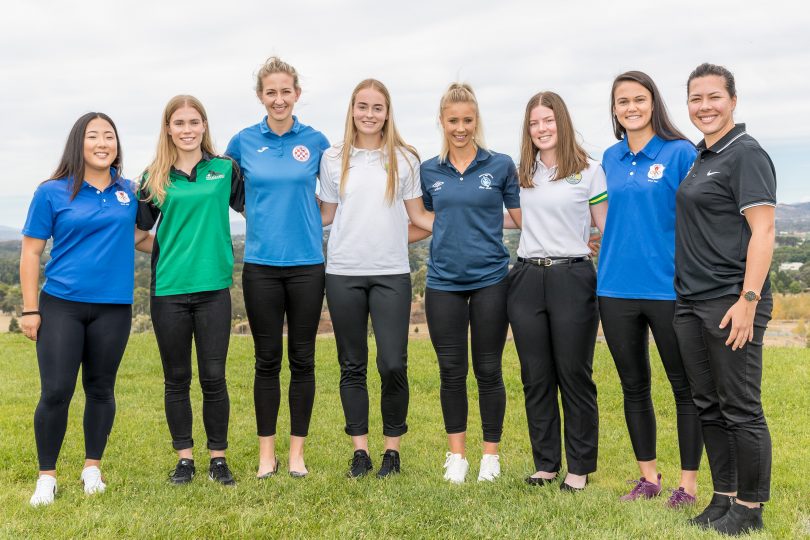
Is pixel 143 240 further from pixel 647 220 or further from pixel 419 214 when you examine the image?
pixel 647 220

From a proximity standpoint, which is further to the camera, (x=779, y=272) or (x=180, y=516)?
(x=779, y=272)

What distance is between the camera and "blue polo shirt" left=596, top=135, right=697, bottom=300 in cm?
403

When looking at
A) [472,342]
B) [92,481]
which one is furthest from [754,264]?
[92,481]

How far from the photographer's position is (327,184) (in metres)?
4.88

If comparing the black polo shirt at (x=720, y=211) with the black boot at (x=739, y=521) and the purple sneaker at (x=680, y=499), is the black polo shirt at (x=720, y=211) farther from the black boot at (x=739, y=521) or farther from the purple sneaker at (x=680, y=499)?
the purple sneaker at (x=680, y=499)

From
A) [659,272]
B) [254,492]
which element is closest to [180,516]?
[254,492]

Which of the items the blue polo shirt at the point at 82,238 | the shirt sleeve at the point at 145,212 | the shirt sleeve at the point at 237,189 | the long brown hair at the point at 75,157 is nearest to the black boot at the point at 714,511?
the shirt sleeve at the point at 237,189

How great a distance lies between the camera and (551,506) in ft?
14.0

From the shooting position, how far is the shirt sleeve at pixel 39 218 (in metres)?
4.37

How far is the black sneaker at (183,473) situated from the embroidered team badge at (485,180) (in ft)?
9.55

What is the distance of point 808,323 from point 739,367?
2581 cm

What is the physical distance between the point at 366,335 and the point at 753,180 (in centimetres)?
266

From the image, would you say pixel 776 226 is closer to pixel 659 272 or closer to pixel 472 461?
pixel 659 272

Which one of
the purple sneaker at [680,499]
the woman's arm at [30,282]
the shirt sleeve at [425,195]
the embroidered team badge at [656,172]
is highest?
the embroidered team badge at [656,172]
